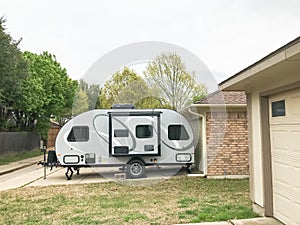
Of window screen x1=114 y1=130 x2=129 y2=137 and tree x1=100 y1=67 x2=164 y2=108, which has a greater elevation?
tree x1=100 y1=67 x2=164 y2=108

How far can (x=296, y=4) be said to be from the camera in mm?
9602

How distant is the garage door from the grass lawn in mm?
836

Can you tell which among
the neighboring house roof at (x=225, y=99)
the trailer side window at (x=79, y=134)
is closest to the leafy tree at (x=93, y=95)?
the trailer side window at (x=79, y=134)

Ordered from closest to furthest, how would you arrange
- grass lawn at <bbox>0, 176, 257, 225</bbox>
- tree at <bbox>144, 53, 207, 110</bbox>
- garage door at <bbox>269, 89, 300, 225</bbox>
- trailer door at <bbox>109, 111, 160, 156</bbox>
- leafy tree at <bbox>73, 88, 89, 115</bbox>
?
1. garage door at <bbox>269, 89, 300, 225</bbox>
2. grass lawn at <bbox>0, 176, 257, 225</bbox>
3. trailer door at <bbox>109, 111, 160, 156</bbox>
4. leafy tree at <bbox>73, 88, 89, 115</bbox>
5. tree at <bbox>144, 53, 207, 110</bbox>

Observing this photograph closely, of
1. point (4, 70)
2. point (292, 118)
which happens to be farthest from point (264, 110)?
point (4, 70)

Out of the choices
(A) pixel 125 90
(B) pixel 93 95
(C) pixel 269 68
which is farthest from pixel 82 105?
(C) pixel 269 68

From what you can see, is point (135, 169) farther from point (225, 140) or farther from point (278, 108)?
point (278, 108)

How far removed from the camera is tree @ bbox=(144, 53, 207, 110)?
48.6 feet

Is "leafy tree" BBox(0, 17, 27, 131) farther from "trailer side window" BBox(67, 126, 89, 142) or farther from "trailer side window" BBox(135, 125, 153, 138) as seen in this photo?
"trailer side window" BBox(135, 125, 153, 138)

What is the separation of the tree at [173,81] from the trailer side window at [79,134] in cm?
553

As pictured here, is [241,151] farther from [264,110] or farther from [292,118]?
[292,118]

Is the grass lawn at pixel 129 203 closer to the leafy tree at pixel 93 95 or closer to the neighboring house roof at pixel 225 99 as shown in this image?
the neighboring house roof at pixel 225 99

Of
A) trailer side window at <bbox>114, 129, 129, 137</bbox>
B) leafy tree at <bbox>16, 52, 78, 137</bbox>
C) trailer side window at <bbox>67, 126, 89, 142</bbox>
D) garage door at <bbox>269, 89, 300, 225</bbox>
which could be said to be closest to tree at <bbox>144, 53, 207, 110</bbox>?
trailer side window at <bbox>114, 129, 129, 137</bbox>

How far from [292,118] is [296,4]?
295 inches
